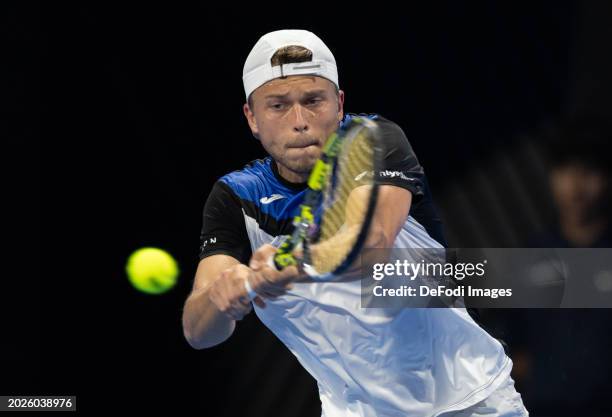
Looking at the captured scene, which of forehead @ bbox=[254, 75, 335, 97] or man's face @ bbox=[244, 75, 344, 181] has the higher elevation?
forehead @ bbox=[254, 75, 335, 97]

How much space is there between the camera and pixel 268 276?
2188 millimetres

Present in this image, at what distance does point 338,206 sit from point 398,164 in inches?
8.4

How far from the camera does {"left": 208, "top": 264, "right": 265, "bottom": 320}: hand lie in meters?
2.26

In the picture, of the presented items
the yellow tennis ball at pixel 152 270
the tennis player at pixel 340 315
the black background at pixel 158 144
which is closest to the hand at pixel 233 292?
the tennis player at pixel 340 315

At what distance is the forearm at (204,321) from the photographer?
2537 millimetres

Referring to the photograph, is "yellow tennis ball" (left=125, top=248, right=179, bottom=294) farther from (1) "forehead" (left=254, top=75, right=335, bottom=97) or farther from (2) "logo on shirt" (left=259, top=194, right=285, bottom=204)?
(1) "forehead" (left=254, top=75, right=335, bottom=97)

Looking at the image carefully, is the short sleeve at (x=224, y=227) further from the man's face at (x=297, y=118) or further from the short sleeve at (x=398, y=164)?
→ the short sleeve at (x=398, y=164)

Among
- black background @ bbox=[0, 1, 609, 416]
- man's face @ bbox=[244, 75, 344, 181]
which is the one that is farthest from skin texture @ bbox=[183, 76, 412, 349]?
black background @ bbox=[0, 1, 609, 416]

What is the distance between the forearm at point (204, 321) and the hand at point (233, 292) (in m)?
0.18

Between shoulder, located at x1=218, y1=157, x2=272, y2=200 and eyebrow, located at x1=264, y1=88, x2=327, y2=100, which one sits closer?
eyebrow, located at x1=264, y1=88, x2=327, y2=100

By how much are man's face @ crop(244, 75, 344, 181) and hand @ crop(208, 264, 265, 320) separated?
47 centimetres

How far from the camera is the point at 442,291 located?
262cm

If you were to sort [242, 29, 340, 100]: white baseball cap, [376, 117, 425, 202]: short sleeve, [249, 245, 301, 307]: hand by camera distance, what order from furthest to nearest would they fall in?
[242, 29, 340, 100]: white baseball cap, [376, 117, 425, 202]: short sleeve, [249, 245, 301, 307]: hand

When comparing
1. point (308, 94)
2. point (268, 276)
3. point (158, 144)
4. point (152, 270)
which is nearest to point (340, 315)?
point (268, 276)
